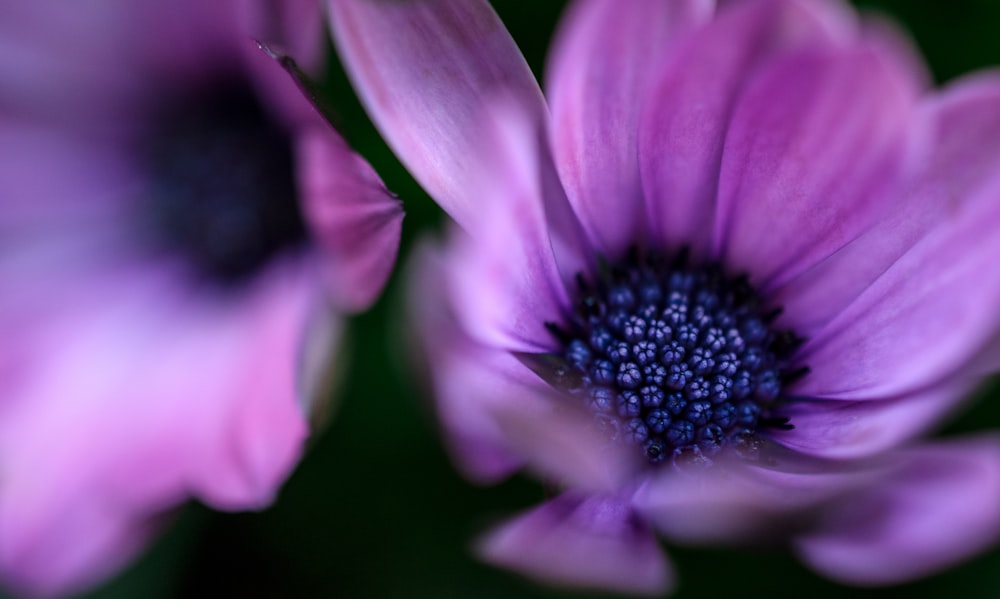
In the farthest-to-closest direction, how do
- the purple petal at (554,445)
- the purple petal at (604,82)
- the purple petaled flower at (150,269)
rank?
the purple petaled flower at (150,269) → the purple petal at (604,82) → the purple petal at (554,445)

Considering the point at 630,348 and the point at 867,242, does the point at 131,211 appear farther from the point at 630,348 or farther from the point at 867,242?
the point at 867,242

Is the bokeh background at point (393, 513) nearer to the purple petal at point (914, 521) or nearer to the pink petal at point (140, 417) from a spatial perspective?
the pink petal at point (140, 417)

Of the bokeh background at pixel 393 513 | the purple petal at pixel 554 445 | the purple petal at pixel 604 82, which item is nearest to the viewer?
the purple petal at pixel 554 445

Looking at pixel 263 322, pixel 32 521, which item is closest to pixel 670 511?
pixel 263 322

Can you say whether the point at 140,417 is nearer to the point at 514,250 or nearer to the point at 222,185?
the point at 222,185

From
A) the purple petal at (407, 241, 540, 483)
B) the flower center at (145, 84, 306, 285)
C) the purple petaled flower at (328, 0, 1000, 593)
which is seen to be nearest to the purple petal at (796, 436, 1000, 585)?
the purple petaled flower at (328, 0, 1000, 593)

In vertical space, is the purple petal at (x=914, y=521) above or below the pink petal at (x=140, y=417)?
below

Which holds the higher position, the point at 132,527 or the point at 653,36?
the point at 653,36

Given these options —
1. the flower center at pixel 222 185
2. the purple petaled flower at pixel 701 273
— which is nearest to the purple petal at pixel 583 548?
the purple petaled flower at pixel 701 273
